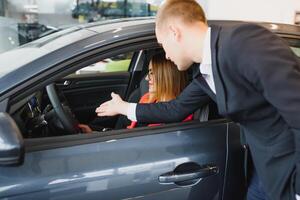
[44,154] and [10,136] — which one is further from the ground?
[10,136]

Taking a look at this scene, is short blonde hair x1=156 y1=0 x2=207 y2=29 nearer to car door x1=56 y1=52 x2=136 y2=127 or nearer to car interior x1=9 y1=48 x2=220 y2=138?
car interior x1=9 y1=48 x2=220 y2=138

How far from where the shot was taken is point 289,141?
124cm

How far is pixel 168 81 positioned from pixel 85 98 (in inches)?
33.9

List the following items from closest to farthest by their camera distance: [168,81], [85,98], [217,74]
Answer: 1. [217,74]
2. [168,81]
3. [85,98]

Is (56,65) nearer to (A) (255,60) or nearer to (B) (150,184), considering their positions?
(B) (150,184)

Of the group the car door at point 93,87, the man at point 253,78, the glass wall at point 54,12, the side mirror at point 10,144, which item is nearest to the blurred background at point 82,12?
the glass wall at point 54,12

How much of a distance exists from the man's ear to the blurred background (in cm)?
332

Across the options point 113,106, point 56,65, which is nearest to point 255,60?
point 56,65

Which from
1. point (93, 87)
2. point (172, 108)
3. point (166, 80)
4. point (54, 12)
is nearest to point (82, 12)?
point (54, 12)

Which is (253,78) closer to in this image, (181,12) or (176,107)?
(181,12)

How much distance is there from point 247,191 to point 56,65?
94 centimetres

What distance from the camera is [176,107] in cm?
166

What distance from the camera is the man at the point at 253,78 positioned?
1119 millimetres

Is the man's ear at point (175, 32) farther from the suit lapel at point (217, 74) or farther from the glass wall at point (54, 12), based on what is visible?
the glass wall at point (54, 12)
